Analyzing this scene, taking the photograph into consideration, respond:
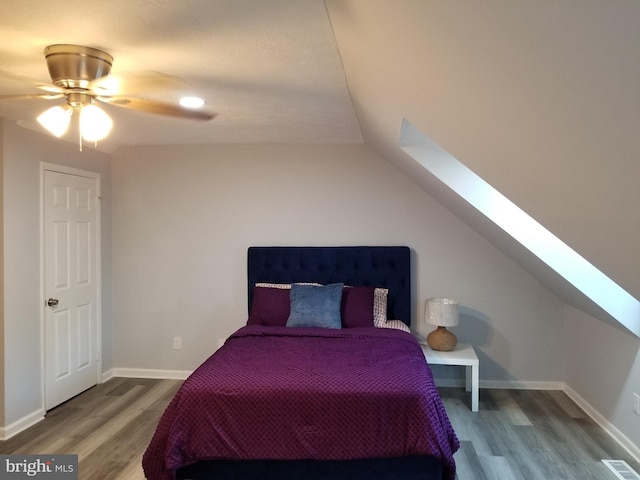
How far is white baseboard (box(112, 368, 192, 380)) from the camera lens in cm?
455

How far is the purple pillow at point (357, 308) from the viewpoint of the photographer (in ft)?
12.9

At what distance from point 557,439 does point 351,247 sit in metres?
2.15

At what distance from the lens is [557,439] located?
10.5 ft

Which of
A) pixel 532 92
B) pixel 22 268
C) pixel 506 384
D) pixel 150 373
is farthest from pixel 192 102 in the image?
pixel 506 384

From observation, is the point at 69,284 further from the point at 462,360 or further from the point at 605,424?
the point at 605,424

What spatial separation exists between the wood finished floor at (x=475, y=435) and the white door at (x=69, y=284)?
8.8 inches

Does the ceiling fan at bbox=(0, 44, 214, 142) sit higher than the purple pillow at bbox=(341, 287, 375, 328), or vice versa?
the ceiling fan at bbox=(0, 44, 214, 142)

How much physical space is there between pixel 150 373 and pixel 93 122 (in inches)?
121

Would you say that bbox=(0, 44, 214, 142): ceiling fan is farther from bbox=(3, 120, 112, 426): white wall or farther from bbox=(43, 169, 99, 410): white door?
bbox=(43, 169, 99, 410): white door

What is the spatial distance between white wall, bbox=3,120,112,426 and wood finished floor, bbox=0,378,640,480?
300mm

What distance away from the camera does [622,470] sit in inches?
110

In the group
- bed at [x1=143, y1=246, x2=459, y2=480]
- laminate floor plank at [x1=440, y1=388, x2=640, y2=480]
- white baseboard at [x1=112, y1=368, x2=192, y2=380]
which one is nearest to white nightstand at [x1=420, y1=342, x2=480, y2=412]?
laminate floor plank at [x1=440, y1=388, x2=640, y2=480]

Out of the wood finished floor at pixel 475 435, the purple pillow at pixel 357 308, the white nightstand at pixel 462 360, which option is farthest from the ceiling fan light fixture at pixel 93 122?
the white nightstand at pixel 462 360

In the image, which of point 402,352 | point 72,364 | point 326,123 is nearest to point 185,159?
point 326,123
